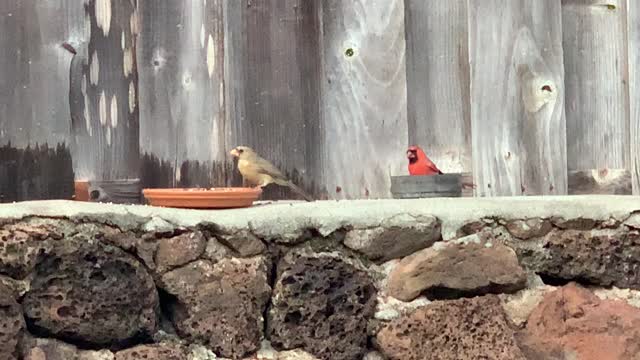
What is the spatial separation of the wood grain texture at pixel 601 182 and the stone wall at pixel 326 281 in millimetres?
185

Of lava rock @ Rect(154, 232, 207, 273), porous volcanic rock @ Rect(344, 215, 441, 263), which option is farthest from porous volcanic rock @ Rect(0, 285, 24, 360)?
porous volcanic rock @ Rect(344, 215, 441, 263)

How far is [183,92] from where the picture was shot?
6.17 feet

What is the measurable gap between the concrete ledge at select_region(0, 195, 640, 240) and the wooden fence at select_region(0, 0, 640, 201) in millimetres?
195

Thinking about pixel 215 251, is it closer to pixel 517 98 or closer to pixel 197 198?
pixel 197 198

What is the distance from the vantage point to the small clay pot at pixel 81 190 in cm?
182

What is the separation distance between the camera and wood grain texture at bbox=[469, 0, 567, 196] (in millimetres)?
1934

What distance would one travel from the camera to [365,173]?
192cm

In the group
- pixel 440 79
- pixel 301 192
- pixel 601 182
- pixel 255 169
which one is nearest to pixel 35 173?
pixel 255 169

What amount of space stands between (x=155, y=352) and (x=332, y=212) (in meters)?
0.41

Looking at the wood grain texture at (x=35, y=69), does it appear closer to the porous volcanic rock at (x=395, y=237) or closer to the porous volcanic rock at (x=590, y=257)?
the porous volcanic rock at (x=395, y=237)

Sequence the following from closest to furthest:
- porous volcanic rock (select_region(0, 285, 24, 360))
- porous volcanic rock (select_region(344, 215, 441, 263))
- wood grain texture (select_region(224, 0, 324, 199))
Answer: porous volcanic rock (select_region(0, 285, 24, 360)), porous volcanic rock (select_region(344, 215, 441, 263)), wood grain texture (select_region(224, 0, 324, 199))

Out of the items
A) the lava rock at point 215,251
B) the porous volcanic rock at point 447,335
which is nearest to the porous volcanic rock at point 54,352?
the lava rock at point 215,251

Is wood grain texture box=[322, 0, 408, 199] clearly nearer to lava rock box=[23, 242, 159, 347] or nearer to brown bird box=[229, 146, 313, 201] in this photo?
brown bird box=[229, 146, 313, 201]

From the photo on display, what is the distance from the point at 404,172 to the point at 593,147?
0.45 metres
